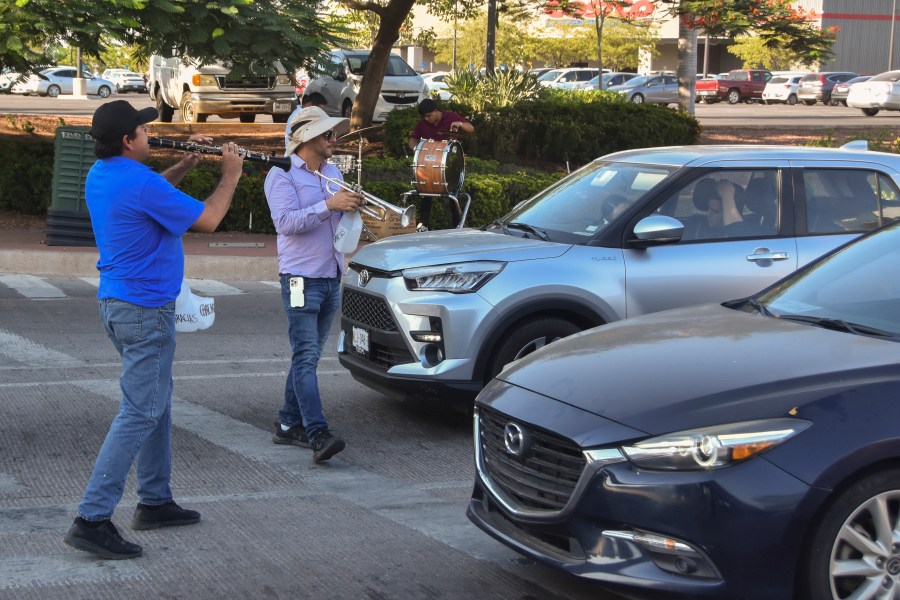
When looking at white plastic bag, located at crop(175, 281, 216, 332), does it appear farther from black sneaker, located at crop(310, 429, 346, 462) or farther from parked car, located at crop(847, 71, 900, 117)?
parked car, located at crop(847, 71, 900, 117)

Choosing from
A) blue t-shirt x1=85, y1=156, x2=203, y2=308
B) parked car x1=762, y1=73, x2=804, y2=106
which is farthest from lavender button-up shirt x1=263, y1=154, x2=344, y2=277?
parked car x1=762, y1=73, x2=804, y2=106

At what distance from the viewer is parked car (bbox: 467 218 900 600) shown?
12.6ft

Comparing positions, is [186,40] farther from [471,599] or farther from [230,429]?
[471,599]

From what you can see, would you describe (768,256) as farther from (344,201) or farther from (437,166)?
(437,166)

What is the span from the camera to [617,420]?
4.12 meters

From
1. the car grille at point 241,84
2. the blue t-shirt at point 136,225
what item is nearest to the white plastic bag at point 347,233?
the blue t-shirt at point 136,225

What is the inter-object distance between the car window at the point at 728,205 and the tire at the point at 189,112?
60.6 feet

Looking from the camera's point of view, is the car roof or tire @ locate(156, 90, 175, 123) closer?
the car roof

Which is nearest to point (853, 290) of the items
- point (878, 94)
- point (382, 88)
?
point (382, 88)

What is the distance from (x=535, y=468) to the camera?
172 inches

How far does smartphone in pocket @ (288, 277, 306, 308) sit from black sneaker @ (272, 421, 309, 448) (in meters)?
0.88

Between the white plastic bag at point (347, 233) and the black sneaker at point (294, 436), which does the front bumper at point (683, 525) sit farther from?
the black sneaker at point (294, 436)

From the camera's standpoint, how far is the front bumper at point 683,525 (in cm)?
381

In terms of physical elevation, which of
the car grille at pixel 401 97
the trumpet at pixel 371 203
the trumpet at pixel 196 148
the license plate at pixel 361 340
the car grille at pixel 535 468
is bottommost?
the license plate at pixel 361 340
